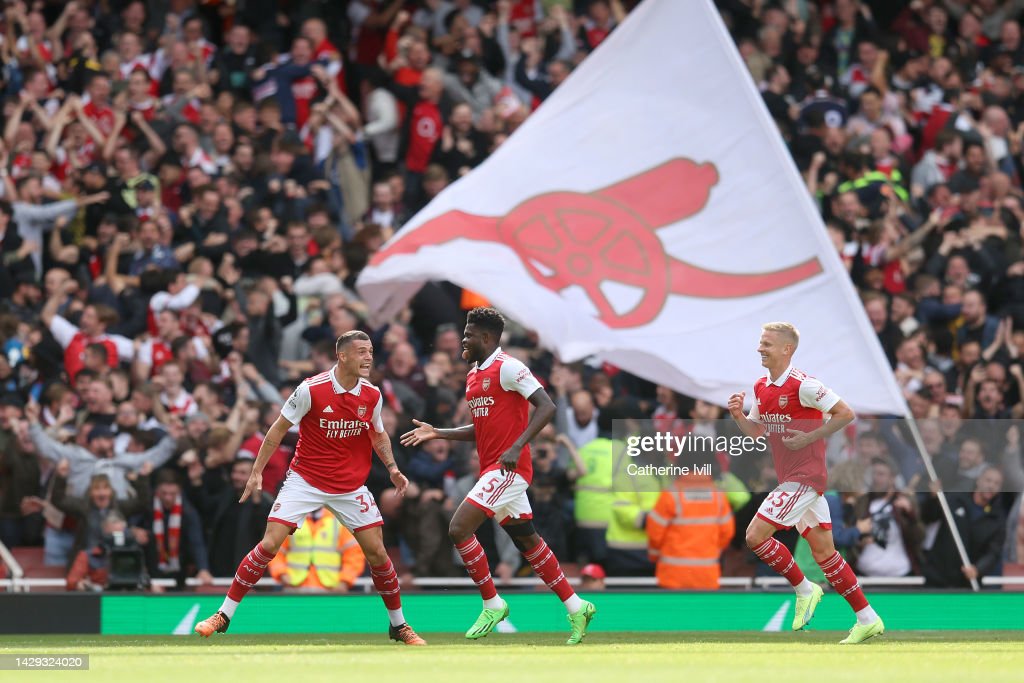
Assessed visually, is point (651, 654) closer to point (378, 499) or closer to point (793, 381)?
point (793, 381)

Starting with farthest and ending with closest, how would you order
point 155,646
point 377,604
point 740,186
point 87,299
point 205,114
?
point 205,114, point 87,299, point 740,186, point 377,604, point 155,646

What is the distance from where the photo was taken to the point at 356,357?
13.8m

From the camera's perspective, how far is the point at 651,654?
12.4m

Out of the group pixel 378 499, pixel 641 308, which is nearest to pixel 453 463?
pixel 378 499

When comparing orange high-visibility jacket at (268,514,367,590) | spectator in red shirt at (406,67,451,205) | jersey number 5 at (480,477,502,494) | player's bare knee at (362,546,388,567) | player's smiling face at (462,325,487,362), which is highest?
spectator in red shirt at (406,67,451,205)

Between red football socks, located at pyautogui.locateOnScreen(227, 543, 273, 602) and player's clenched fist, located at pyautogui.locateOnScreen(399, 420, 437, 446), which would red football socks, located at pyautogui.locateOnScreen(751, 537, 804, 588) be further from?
red football socks, located at pyautogui.locateOnScreen(227, 543, 273, 602)

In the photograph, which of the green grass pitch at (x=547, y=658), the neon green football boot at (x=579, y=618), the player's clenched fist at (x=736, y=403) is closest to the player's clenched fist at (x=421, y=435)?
the green grass pitch at (x=547, y=658)

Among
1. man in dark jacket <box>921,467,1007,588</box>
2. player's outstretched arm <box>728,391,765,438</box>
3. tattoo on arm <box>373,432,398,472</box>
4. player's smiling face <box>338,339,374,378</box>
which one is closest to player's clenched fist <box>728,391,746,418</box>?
player's outstretched arm <box>728,391,765,438</box>

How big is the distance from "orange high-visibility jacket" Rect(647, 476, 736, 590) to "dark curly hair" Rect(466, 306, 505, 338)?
318cm

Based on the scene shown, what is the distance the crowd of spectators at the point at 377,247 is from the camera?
16.6 metres

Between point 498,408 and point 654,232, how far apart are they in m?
4.26

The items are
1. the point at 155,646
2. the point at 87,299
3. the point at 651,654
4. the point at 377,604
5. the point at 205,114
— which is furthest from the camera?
the point at 205,114

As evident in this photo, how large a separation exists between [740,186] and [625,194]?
3.68 feet

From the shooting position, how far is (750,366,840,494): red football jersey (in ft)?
45.5
